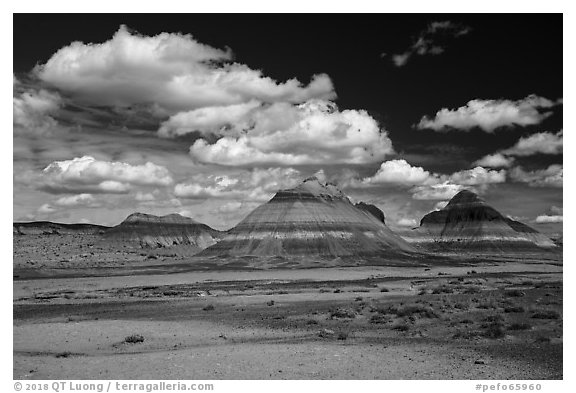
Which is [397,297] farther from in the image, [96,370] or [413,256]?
[413,256]

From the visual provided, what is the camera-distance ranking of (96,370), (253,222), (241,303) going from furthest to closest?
(253,222)
(241,303)
(96,370)

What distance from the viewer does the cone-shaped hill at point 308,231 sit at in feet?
473

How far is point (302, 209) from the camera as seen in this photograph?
542ft

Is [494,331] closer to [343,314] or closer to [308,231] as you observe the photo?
[343,314]

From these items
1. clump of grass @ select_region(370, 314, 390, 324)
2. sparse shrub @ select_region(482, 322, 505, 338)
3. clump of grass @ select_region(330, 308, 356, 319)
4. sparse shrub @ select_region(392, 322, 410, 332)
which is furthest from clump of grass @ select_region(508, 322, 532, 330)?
clump of grass @ select_region(330, 308, 356, 319)

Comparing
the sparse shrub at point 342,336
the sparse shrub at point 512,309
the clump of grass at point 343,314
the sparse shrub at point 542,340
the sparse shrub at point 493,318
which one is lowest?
the sparse shrub at point 342,336

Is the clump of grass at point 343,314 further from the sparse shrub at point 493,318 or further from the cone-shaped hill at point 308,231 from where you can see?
the cone-shaped hill at point 308,231

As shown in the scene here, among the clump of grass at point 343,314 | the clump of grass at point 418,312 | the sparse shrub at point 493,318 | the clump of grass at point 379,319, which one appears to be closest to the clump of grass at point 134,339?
the clump of grass at point 343,314

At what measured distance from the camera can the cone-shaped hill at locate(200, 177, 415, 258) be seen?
5679 inches

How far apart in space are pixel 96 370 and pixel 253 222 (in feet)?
473

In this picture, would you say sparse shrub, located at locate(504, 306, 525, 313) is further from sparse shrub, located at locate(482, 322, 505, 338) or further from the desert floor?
sparse shrub, located at locate(482, 322, 505, 338)

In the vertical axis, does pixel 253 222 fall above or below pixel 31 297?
above

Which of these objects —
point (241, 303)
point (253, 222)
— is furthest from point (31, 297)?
point (253, 222)
